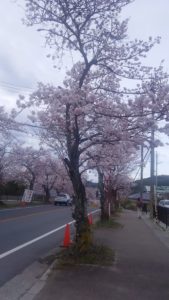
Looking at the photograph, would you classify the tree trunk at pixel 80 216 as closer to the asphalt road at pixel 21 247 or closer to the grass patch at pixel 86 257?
the grass patch at pixel 86 257

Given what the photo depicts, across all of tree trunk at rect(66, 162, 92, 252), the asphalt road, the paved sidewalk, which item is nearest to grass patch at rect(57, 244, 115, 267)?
tree trunk at rect(66, 162, 92, 252)

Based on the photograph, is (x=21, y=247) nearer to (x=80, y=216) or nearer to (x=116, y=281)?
(x=80, y=216)

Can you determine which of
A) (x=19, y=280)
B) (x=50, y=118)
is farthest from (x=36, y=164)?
(x=19, y=280)

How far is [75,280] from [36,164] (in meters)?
54.3

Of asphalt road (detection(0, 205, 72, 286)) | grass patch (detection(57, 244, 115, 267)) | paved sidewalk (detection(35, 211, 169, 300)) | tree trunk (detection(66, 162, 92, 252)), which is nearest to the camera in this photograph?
paved sidewalk (detection(35, 211, 169, 300))

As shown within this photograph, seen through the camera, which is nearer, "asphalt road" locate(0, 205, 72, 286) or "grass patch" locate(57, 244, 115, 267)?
"asphalt road" locate(0, 205, 72, 286)

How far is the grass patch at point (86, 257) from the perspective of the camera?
11.6 metres

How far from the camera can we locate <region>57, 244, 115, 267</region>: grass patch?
11630 millimetres

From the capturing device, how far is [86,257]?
1202cm

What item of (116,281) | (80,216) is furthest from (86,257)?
(116,281)

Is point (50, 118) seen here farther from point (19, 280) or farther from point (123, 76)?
point (19, 280)

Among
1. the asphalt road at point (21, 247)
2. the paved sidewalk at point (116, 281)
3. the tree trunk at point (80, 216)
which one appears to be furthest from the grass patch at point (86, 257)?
the asphalt road at point (21, 247)

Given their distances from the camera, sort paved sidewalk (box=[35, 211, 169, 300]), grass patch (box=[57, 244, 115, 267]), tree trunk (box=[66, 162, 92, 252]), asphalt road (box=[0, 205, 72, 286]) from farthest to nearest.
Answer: tree trunk (box=[66, 162, 92, 252])
grass patch (box=[57, 244, 115, 267])
asphalt road (box=[0, 205, 72, 286])
paved sidewalk (box=[35, 211, 169, 300])

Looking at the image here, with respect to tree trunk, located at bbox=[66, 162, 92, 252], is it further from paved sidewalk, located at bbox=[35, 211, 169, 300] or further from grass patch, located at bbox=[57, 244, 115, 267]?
paved sidewalk, located at bbox=[35, 211, 169, 300]
